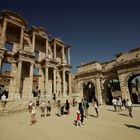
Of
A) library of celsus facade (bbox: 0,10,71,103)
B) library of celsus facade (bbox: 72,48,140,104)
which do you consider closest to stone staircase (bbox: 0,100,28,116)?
library of celsus facade (bbox: 0,10,71,103)

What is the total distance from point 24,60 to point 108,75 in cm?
2033

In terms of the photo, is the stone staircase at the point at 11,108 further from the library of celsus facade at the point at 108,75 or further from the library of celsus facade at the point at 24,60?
the library of celsus facade at the point at 108,75

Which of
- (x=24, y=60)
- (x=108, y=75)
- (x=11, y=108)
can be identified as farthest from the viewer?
(x=108, y=75)

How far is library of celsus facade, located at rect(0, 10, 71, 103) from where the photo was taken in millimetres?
21547

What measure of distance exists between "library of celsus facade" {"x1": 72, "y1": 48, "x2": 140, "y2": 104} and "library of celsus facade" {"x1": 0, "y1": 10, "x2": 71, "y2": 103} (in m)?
5.54

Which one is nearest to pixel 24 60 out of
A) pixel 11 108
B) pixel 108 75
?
pixel 11 108

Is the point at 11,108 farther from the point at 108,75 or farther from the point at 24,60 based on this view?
the point at 108,75

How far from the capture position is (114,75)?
2933cm

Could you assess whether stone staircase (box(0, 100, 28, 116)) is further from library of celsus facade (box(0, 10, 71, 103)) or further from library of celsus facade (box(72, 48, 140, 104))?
library of celsus facade (box(72, 48, 140, 104))

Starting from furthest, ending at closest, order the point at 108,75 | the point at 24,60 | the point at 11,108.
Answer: the point at 108,75 < the point at 24,60 < the point at 11,108

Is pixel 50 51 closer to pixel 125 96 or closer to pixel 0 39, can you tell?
pixel 0 39

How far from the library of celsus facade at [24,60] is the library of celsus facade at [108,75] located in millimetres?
5542

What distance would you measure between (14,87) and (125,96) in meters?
22.1

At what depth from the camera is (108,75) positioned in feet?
100
